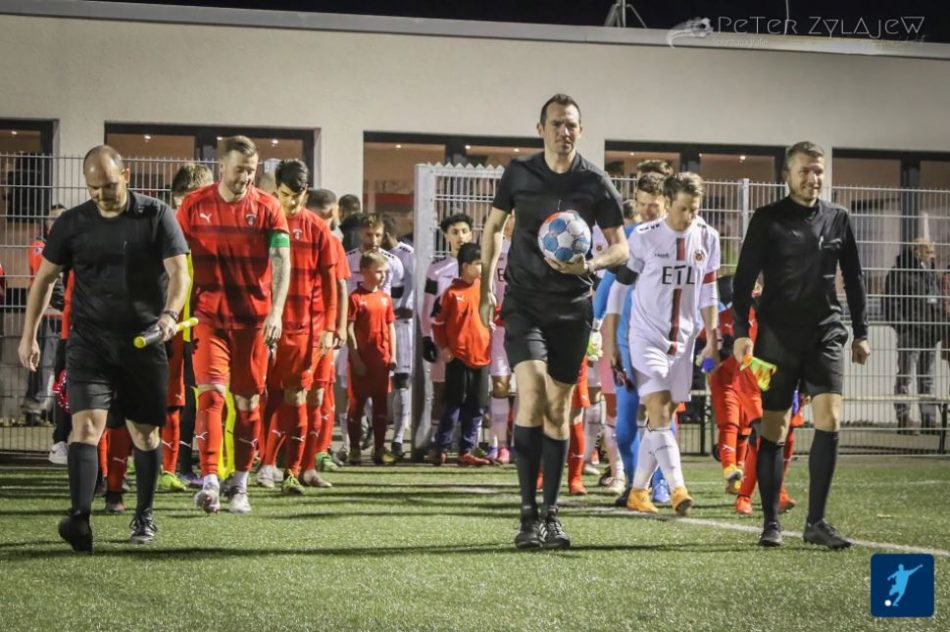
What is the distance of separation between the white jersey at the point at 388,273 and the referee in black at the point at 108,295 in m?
6.10

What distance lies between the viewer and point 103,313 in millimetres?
7840

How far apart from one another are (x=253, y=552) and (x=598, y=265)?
226 centimetres

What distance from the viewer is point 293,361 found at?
35.0 feet

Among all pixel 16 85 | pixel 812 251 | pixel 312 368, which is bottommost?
pixel 312 368

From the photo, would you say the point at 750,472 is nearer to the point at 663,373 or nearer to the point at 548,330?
the point at 663,373

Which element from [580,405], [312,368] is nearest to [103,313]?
[312,368]

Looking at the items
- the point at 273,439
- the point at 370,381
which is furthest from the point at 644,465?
the point at 370,381

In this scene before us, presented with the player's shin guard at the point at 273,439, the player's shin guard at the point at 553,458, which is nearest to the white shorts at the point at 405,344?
the player's shin guard at the point at 273,439

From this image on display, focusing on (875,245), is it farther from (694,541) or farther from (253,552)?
(253,552)

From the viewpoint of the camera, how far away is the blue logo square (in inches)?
241

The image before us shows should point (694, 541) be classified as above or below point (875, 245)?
below

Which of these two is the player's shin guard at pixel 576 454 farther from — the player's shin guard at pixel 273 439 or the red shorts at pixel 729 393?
the player's shin guard at pixel 273 439

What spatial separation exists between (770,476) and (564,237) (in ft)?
5.88

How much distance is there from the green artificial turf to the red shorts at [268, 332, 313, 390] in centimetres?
82
